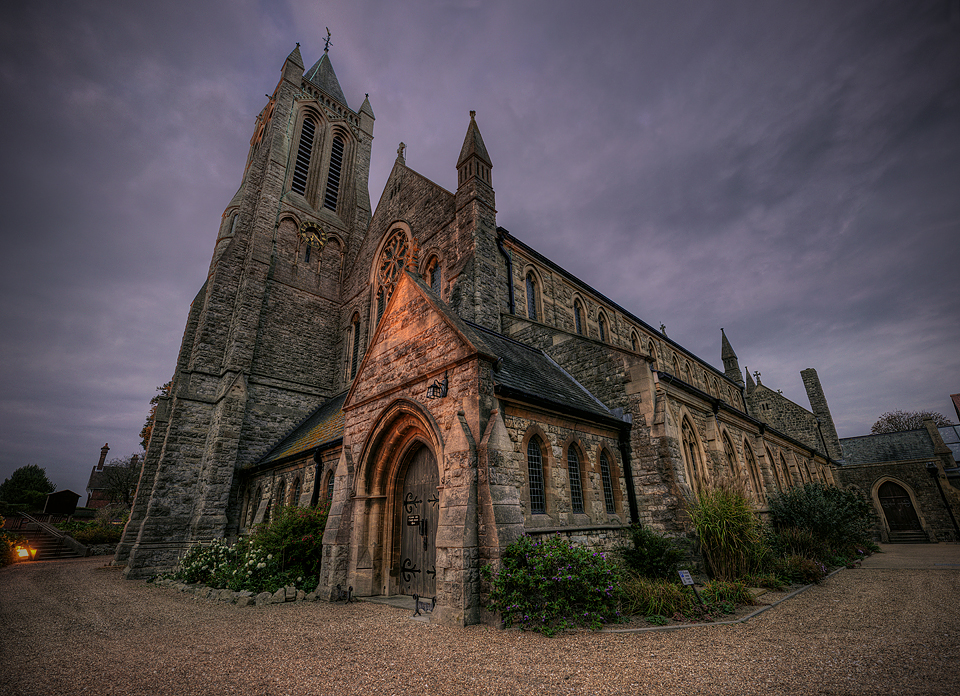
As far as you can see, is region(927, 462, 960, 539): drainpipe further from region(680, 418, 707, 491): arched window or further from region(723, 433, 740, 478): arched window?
region(680, 418, 707, 491): arched window

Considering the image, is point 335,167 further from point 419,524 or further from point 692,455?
point 692,455

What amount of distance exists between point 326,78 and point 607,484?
36525 millimetres

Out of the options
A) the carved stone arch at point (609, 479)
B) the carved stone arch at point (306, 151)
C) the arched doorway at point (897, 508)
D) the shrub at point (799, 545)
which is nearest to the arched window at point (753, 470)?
the shrub at point (799, 545)

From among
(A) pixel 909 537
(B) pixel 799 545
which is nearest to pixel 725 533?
(B) pixel 799 545

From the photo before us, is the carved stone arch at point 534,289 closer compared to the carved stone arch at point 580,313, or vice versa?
the carved stone arch at point 534,289

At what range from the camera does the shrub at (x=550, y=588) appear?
6199 millimetres

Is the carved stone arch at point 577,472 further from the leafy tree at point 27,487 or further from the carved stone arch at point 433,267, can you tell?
the leafy tree at point 27,487

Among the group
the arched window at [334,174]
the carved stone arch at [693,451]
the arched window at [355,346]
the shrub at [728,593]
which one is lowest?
the shrub at [728,593]

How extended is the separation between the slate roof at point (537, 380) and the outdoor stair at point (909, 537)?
29.3 metres

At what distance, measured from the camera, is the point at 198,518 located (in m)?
15.8

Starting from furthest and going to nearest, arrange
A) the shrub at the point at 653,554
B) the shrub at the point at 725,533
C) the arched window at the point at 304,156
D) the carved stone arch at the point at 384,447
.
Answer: the arched window at the point at 304,156
the carved stone arch at the point at 384,447
the shrub at the point at 725,533
the shrub at the point at 653,554

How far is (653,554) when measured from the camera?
8547mm

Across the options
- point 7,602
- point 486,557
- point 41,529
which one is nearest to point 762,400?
point 486,557

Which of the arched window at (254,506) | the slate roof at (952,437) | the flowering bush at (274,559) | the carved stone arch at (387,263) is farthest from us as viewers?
the slate roof at (952,437)
